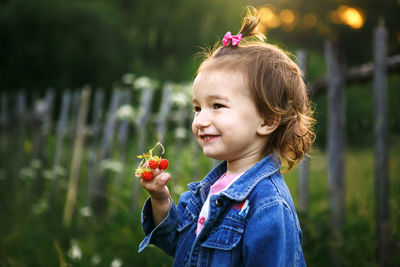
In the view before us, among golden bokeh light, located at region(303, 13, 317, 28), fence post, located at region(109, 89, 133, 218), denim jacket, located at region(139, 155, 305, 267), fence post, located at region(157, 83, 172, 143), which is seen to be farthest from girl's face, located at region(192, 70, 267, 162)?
golden bokeh light, located at region(303, 13, 317, 28)

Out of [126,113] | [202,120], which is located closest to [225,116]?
[202,120]

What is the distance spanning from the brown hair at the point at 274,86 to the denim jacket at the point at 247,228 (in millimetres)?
113

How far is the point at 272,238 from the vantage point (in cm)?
122

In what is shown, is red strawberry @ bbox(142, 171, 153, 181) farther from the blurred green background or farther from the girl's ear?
the blurred green background

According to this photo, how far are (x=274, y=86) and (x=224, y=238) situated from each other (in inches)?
21.4

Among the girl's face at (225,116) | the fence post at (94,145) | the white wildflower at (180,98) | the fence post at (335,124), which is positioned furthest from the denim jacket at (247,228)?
the fence post at (94,145)

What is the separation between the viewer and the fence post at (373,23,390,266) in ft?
9.30

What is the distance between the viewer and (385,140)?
290 centimetres

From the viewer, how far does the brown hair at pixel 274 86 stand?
141 cm

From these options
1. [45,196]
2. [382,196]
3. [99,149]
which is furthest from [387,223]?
[45,196]

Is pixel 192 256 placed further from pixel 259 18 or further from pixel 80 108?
pixel 80 108

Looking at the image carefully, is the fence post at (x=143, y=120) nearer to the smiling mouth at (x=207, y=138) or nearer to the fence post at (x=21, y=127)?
the fence post at (x=21, y=127)

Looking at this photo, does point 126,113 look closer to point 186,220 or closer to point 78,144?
point 78,144

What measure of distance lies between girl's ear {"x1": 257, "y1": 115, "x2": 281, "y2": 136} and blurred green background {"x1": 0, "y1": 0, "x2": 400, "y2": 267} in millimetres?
415
